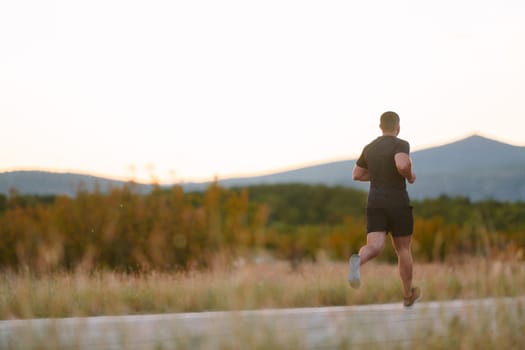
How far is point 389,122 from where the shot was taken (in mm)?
9633

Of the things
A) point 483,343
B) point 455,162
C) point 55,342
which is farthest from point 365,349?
point 455,162

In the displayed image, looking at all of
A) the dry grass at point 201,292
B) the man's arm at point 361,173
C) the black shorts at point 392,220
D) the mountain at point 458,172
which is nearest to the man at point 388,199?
the black shorts at point 392,220

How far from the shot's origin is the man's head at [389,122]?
9.62 m

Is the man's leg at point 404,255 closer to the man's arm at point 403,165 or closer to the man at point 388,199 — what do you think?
the man at point 388,199

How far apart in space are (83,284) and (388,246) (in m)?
18.0

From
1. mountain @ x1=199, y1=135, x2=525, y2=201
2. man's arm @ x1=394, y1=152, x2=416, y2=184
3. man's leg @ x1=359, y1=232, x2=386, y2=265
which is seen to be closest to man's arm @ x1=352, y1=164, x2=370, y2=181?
man's arm @ x1=394, y1=152, x2=416, y2=184

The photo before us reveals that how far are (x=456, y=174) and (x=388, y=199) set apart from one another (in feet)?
257

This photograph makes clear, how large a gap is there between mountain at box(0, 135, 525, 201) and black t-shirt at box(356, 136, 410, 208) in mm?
9804

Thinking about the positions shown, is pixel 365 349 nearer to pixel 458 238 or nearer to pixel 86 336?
pixel 86 336

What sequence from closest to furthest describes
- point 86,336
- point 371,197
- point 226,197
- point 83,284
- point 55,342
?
point 55,342, point 86,336, point 371,197, point 83,284, point 226,197

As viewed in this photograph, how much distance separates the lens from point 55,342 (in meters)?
5.67

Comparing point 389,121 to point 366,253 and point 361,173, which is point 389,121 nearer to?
point 361,173

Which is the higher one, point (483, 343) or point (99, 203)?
point (99, 203)

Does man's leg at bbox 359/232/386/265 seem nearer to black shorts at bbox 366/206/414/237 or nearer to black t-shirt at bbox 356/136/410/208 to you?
black shorts at bbox 366/206/414/237
